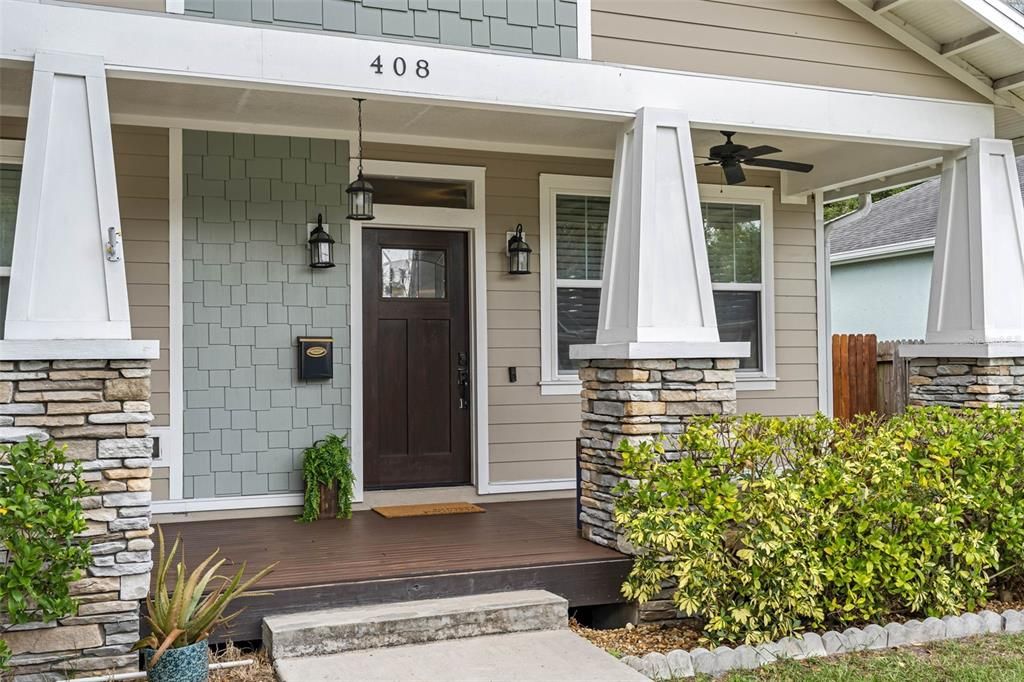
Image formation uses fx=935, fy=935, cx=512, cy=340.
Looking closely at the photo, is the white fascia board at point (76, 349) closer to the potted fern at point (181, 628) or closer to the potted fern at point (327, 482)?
the potted fern at point (181, 628)

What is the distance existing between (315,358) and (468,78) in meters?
2.25

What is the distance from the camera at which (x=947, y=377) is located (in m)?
6.36

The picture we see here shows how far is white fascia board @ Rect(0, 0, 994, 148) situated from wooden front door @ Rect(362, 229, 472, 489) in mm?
1846

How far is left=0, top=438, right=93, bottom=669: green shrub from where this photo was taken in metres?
3.60

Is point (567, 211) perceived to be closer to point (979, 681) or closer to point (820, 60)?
point (820, 60)

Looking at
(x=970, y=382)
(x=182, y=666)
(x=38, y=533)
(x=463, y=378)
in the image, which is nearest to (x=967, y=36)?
(x=970, y=382)

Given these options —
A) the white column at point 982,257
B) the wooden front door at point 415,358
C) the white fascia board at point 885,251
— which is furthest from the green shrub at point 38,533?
the white fascia board at point 885,251

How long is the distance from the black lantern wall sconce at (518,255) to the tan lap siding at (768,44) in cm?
178

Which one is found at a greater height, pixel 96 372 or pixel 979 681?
pixel 96 372

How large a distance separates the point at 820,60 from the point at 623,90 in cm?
143

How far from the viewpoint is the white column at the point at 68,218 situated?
13.3 feet

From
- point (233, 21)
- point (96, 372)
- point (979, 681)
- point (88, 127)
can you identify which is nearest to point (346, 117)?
point (233, 21)

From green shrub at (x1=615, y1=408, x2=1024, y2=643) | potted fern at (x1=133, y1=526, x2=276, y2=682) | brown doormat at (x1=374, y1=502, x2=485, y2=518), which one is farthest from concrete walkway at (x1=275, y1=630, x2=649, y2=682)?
brown doormat at (x1=374, y1=502, x2=485, y2=518)

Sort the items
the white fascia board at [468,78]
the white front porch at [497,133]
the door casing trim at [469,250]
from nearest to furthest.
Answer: the white fascia board at [468,78]
the white front porch at [497,133]
the door casing trim at [469,250]
